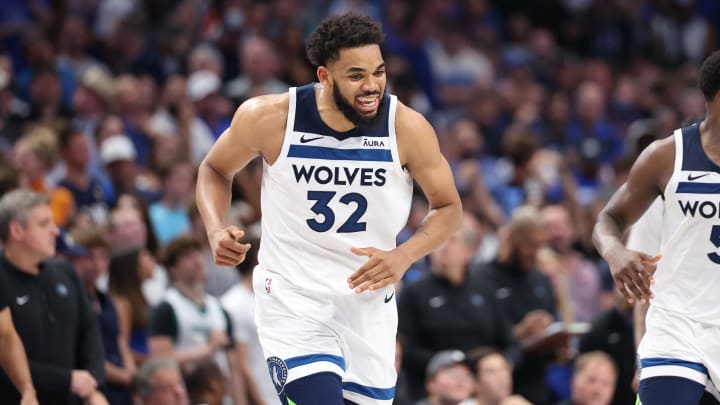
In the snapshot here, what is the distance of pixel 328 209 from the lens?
19.4ft

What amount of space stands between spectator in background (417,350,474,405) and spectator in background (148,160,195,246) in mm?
2851

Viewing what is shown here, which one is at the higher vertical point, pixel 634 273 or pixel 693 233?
pixel 693 233

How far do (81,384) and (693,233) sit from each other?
141 inches

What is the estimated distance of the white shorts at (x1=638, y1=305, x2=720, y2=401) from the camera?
564 cm

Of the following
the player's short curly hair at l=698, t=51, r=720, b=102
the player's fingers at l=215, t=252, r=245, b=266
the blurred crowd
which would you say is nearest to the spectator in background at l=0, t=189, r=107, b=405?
the blurred crowd

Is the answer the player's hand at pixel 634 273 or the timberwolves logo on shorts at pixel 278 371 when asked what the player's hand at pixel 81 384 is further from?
the player's hand at pixel 634 273

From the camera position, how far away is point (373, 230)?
5.98 m

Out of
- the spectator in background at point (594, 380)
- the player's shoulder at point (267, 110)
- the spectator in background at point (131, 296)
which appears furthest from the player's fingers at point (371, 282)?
the spectator in background at point (131, 296)

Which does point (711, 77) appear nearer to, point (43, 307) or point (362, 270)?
point (362, 270)

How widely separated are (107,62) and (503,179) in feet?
14.3

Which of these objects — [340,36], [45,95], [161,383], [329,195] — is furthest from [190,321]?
[45,95]

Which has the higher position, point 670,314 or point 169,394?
point 670,314

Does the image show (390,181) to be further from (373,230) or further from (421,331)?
(421,331)

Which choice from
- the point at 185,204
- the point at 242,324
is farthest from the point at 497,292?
the point at 185,204
